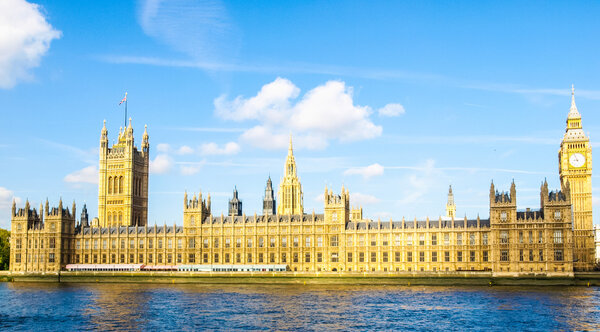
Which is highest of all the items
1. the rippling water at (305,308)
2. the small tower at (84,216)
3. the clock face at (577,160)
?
the clock face at (577,160)

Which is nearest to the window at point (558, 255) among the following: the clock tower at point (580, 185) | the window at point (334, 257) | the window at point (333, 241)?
the clock tower at point (580, 185)

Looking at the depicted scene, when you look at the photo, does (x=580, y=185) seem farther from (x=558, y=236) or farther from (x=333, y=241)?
(x=333, y=241)

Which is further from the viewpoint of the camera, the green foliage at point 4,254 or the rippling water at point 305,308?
the green foliage at point 4,254

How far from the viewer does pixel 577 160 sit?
174 meters

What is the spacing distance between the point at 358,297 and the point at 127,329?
43.9 m

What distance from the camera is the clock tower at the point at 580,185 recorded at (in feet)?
548

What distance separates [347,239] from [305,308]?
6167 cm

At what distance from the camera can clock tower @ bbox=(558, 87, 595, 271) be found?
16700 centimetres

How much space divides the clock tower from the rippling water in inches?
1679

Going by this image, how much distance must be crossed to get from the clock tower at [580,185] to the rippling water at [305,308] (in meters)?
42.7

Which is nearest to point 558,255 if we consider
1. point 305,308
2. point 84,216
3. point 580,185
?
point 580,185

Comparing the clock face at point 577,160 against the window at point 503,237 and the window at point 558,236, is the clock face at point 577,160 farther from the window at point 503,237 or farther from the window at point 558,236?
the window at point 503,237

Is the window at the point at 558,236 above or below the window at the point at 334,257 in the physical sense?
above

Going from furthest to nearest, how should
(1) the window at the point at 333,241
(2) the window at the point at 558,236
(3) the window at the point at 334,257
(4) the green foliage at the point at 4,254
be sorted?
(4) the green foliage at the point at 4,254, (1) the window at the point at 333,241, (3) the window at the point at 334,257, (2) the window at the point at 558,236
